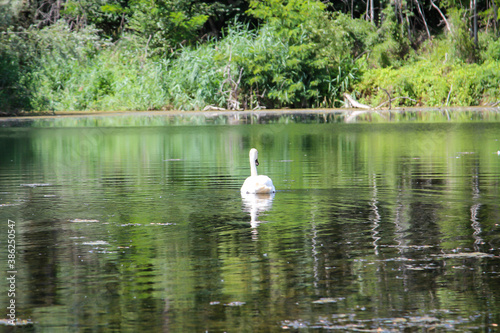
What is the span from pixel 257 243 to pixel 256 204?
2725 millimetres

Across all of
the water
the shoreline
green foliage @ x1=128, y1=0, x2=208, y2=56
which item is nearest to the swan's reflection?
the water

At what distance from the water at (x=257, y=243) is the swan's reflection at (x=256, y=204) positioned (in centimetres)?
2

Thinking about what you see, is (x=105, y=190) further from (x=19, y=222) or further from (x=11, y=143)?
(x=11, y=143)

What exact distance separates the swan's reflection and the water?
22 millimetres

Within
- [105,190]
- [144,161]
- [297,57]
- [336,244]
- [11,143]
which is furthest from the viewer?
[297,57]

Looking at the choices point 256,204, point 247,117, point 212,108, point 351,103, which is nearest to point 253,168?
point 256,204

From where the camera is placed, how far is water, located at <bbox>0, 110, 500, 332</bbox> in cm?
519

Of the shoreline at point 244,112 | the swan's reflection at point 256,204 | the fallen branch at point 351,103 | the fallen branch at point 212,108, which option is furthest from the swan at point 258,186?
the fallen branch at point 351,103

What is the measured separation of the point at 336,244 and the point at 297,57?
1204 inches

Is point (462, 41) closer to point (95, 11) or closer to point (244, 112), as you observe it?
point (244, 112)

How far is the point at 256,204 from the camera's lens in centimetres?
1021

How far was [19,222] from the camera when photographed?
9039mm

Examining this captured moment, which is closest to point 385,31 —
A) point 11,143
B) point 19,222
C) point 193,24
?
point 193,24

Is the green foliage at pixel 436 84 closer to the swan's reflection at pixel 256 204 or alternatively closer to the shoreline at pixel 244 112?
the shoreline at pixel 244 112
